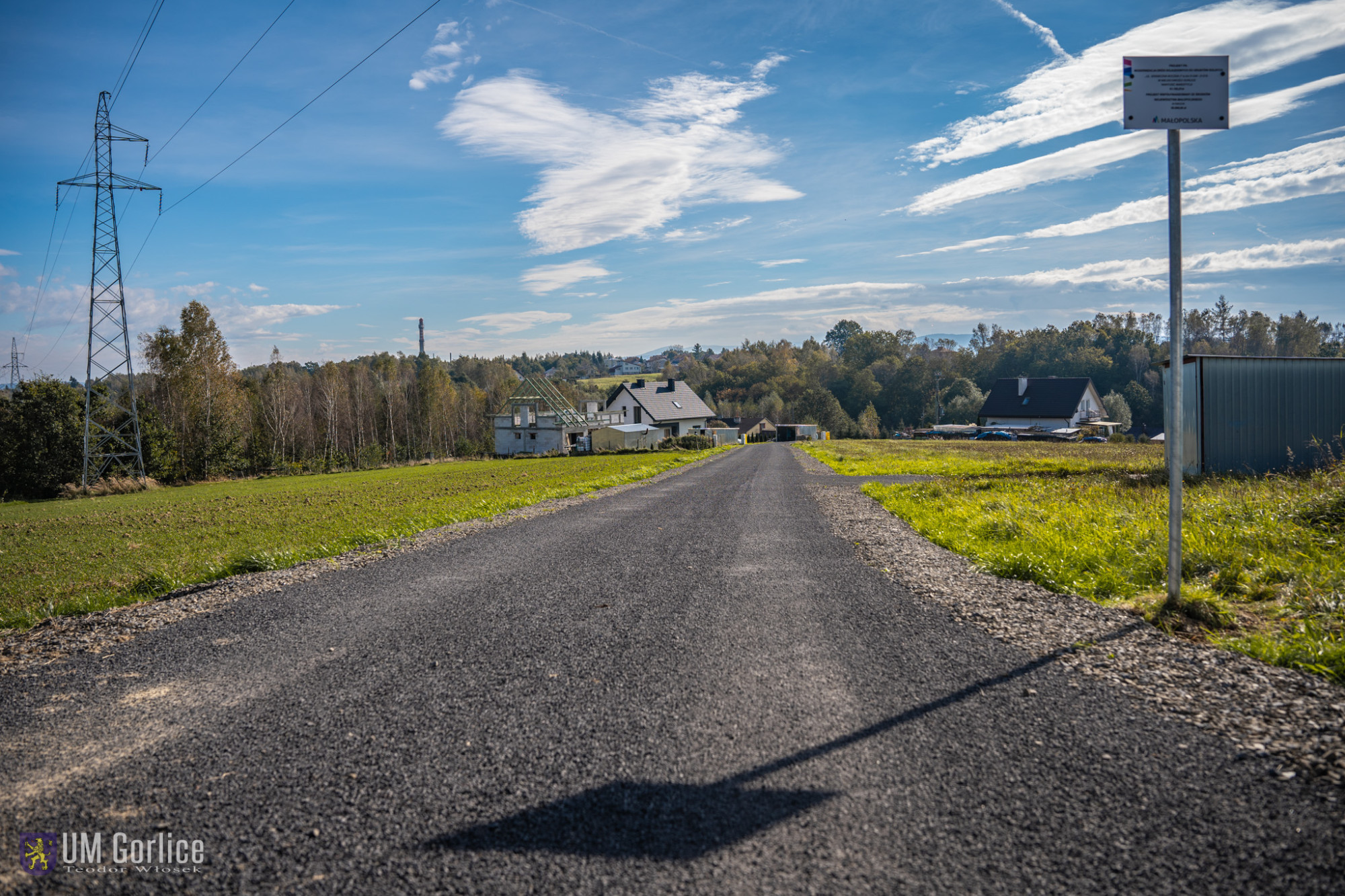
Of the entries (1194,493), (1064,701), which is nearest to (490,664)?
(1064,701)

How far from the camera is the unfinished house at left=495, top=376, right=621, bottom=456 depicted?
5731 cm

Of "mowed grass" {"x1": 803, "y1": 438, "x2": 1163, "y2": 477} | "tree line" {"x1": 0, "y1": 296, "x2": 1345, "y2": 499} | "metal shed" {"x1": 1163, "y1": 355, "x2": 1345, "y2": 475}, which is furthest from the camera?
"tree line" {"x1": 0, "y1": 296, "x2": 1345, "y2": 499}

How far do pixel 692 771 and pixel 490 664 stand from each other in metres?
2.45

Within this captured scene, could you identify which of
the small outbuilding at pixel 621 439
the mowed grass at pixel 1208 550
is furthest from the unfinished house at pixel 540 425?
the mowed grass at pixel 1208 550

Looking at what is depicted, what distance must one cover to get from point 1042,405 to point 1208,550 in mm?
76249

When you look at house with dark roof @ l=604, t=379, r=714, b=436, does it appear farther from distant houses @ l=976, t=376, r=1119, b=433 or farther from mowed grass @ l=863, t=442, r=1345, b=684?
mowed grass @ l=863, t=442, r=1345, b=684

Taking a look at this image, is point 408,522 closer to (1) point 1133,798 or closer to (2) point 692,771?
(2) point 692,771

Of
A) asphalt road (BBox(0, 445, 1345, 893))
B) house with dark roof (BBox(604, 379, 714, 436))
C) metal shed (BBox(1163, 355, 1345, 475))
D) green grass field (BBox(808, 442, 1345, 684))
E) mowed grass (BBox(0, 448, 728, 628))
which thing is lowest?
mowed grass (BBox(0, 448, 728, 628))

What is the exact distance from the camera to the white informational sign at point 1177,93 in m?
5.27

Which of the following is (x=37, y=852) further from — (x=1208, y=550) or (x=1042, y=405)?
(x=1042, y=405)

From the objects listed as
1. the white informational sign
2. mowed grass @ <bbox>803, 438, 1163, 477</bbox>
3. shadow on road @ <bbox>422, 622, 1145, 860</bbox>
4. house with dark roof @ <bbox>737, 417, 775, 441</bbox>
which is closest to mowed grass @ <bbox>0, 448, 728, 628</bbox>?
shadow on road @ <bbox>422, 622, 1145, 860</bbox>

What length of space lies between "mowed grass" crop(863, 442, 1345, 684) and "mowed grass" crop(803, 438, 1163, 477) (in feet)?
25.8

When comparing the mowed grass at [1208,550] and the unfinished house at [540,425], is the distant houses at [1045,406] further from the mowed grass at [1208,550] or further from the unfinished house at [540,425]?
the mowed grass at [1208,550]

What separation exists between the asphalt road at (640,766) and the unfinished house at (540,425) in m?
51.1
